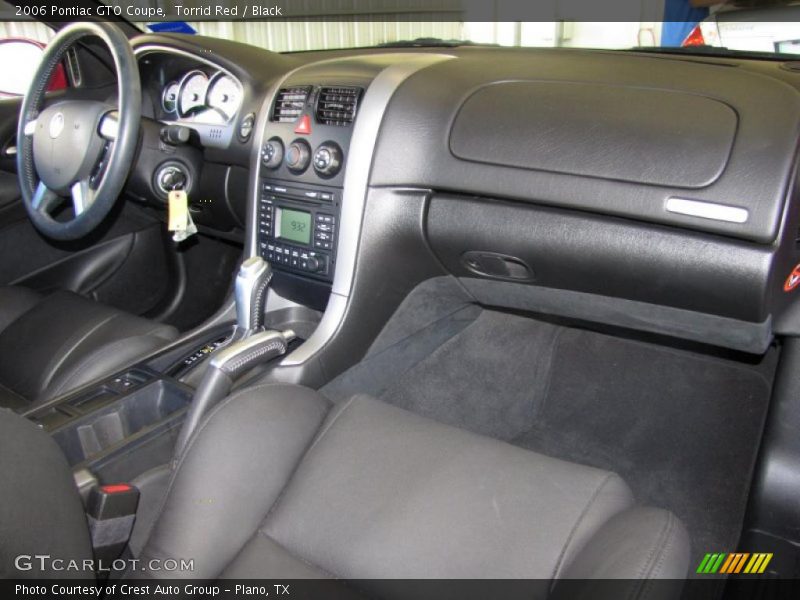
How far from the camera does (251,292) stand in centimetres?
156

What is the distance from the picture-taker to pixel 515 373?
6.44 feet

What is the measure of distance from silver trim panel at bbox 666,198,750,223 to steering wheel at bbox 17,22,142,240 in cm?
115

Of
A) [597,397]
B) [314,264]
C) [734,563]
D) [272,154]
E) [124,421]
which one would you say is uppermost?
[272,154]

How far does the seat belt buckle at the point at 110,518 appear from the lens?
1018 mm

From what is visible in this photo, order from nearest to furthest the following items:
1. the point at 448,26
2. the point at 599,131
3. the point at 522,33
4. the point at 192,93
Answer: the point at 599,131, the point at 192,93, the point at 522,33, the point at 448,26

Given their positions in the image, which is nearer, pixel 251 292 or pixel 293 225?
pixel 251 292

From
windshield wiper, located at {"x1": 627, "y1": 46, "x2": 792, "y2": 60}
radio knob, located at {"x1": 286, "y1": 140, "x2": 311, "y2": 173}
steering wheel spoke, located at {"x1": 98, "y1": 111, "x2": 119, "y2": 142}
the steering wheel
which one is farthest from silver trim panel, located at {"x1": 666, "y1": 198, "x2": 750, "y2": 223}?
steering wheel spoke, located at {"x1": 98, "y1": 111, "x2": 119, "y2": 142}

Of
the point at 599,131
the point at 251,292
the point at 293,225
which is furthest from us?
the point at 293,225

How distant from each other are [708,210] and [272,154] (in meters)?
0.98

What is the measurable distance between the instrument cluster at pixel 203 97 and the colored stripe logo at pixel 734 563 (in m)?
Result: 1.58

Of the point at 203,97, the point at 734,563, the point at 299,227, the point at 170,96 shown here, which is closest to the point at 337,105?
the point at 299,227

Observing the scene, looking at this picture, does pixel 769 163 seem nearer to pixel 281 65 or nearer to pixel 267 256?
pixel 267 256

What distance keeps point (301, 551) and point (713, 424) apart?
120cm

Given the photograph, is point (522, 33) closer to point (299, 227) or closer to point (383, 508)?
point (299, 227)
